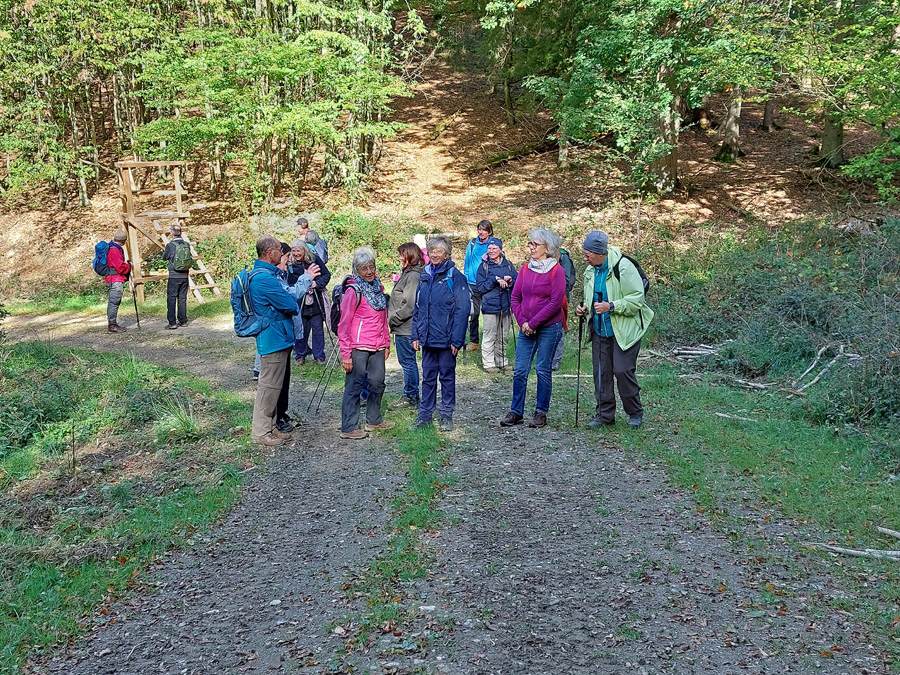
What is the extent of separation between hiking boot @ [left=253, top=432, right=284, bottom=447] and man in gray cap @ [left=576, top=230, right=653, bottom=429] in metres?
3.44

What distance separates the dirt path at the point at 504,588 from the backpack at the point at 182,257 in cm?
782

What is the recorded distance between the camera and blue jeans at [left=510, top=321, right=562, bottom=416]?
289 inches

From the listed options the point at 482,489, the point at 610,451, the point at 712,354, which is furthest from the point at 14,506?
the point at 712,354

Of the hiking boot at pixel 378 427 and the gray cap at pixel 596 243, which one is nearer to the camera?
the gray cap at pixel 596 243

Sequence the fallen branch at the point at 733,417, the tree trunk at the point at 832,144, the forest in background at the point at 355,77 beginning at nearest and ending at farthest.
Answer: the fallen branch at the point at 733,417 < the forest in background at the point at 355,77 < the tree trunk at the point at 832,144

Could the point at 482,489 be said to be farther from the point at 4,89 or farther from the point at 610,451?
the point at 4,89

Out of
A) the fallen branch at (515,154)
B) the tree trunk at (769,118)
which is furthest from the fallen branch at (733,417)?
the tree trunk at (769,118)

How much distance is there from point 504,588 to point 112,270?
1184cm

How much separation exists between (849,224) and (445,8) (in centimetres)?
1702

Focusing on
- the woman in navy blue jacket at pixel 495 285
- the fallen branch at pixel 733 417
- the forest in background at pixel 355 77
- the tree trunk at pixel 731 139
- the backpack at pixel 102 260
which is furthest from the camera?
the tree trunk at pixel 731 139

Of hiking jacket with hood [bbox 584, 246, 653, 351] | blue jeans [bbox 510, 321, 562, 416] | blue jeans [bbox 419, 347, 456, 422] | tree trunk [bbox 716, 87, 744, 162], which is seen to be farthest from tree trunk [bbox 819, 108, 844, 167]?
blue jeans [bbox 419, 347, 456, 422]

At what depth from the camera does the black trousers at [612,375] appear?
709 centimetres

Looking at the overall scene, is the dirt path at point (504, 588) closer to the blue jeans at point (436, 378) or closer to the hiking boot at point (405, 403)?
the blue jeans at point (436, 378)

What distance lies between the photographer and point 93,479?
21.6 ft
